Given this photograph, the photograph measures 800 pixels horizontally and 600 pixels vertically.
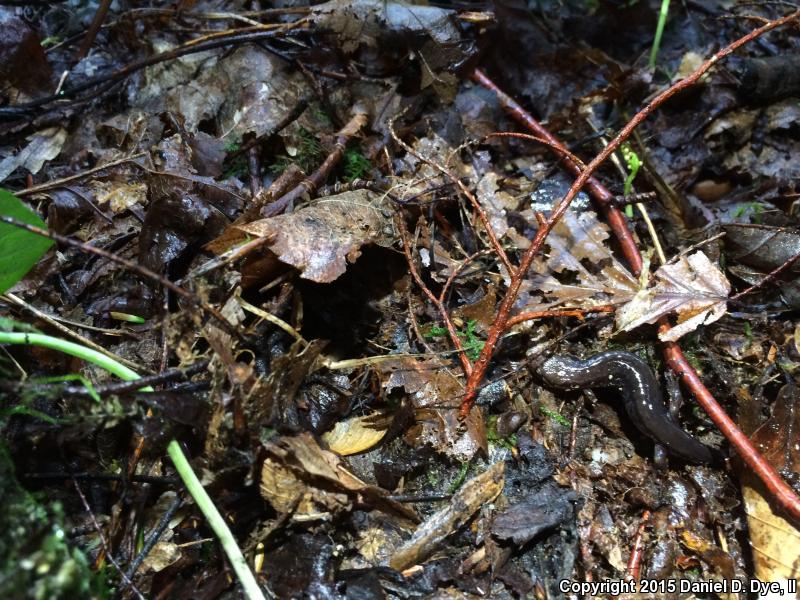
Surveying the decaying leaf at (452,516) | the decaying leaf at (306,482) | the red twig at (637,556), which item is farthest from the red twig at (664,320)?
the decaying leaf at (306,482)

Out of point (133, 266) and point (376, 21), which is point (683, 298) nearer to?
point (376, 21)

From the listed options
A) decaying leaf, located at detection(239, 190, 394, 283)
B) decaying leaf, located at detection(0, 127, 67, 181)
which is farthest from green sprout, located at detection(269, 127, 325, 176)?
decaying leaf, located at detection(0, 127, 67, 181)

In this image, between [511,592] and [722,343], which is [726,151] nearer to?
[722,343]

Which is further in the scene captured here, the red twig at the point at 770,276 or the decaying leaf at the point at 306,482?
the red twig at the point at 770,276

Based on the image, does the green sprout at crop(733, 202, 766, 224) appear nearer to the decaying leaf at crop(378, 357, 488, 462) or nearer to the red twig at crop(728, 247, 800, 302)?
the red twig at crop(728, 247, 800, 302)

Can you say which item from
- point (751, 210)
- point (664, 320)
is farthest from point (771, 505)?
point (751, 210)

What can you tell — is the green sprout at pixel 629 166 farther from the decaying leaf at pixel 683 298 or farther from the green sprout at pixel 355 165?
the green sprout at pixel 355 165

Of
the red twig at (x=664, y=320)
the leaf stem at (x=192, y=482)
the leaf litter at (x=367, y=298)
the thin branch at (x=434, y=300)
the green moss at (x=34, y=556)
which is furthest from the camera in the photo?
the thin branch at (x=434, y=300)
